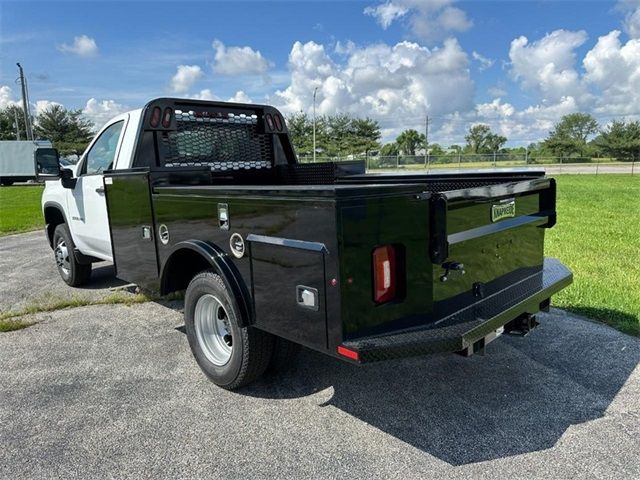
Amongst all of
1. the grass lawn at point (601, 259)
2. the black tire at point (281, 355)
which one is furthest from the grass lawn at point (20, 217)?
the grass lawn at point (601, 259)

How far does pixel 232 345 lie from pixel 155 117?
236cm

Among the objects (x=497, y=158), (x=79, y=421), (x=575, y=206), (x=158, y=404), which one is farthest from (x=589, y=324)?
(x=497, y=158)

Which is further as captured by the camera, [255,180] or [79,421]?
[255,180]

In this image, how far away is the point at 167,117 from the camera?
487 centimetres

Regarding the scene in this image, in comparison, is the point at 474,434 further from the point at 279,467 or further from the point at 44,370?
the point at 44,370

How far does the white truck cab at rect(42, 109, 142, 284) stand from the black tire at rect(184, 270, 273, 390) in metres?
1.66

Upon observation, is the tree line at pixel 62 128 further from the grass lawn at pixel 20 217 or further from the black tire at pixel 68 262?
the black tire at pixel 68 262

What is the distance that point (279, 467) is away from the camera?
9.14 ft

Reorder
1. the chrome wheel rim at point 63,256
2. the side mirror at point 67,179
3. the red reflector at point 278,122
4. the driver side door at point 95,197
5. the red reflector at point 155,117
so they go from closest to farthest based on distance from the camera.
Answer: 1. the red reflector at point 155,117
2. the driver side door at point 95,197
3. the side mirror at point 67,179
4. the red reflector at point 278,122
5. the chrome wheel rim at point 63,256

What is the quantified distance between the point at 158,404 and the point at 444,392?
6.35 feet

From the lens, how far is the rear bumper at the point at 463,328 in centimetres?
266

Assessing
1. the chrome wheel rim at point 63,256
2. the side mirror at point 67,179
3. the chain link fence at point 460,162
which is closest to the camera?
the side mirror at point 67,179

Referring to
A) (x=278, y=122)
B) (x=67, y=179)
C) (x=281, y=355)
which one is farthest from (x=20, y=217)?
(x=281, y=355)

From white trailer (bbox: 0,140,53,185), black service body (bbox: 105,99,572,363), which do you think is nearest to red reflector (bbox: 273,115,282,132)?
black service body (bbox: 105,99,572,363)
